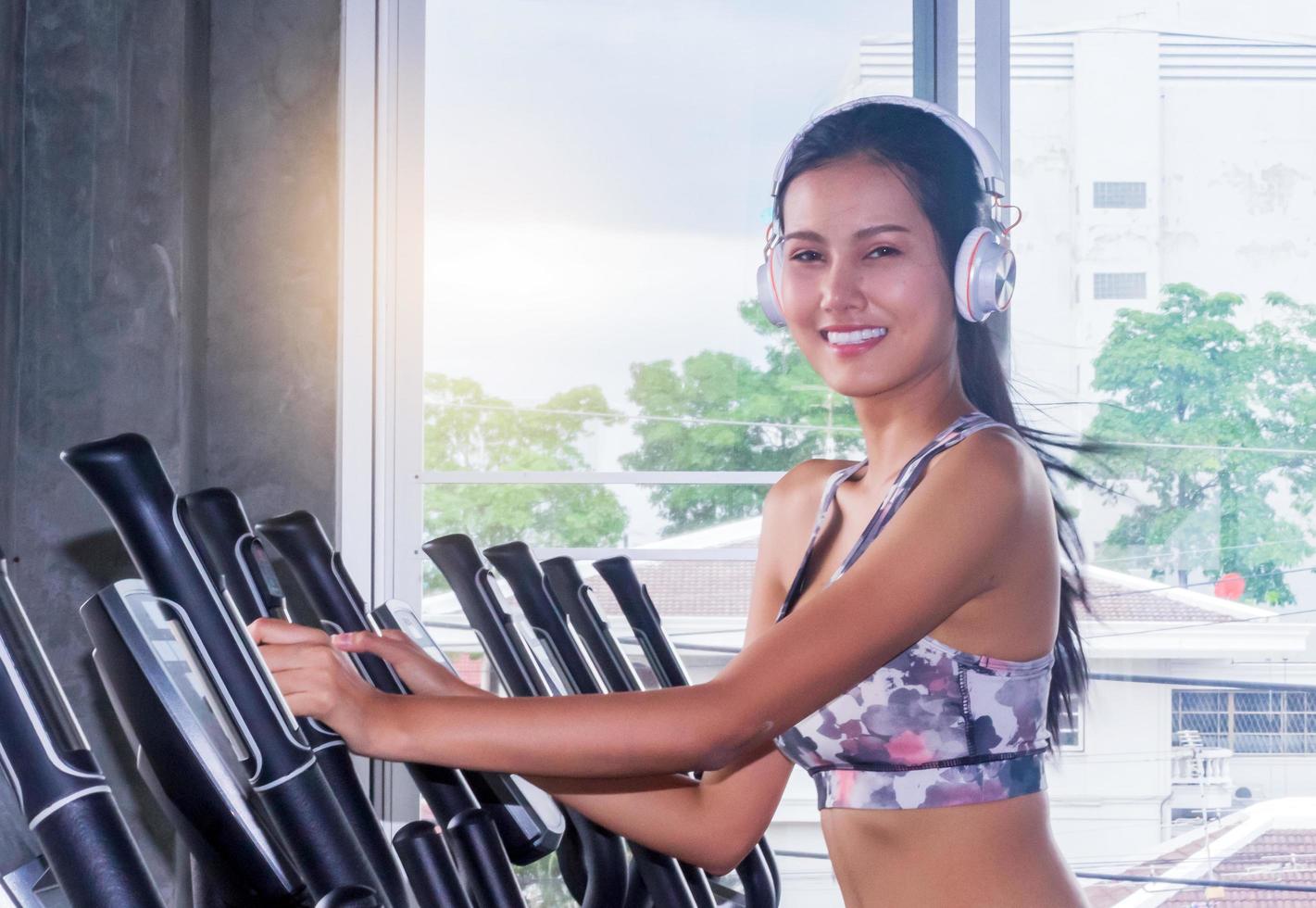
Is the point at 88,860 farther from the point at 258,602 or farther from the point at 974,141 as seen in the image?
the point at 974,141

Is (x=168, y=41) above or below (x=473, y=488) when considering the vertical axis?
above

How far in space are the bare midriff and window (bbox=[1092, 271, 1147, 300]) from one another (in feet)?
5.71

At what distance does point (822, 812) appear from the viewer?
151 cm

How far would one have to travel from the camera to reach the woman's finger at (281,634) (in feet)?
3.38

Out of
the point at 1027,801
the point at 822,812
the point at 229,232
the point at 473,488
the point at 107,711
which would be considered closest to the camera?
the point at 1027,801

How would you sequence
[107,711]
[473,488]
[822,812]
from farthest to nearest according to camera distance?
[473,488], [107,711], [822,812]

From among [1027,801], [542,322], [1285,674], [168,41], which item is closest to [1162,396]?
[1285,674]

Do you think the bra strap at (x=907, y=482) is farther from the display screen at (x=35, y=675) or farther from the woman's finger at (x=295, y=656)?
the display screen at (x=35, y=675)

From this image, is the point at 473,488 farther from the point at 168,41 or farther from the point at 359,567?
the point at 168,41

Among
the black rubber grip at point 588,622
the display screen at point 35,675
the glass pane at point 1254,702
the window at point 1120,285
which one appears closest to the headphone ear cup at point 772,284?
the black rubber grip at point 588,622

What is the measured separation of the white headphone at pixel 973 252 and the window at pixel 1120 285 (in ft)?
4.75

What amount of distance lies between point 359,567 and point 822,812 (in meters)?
1.42

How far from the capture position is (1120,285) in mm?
2863

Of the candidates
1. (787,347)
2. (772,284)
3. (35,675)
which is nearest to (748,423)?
(787,347)
